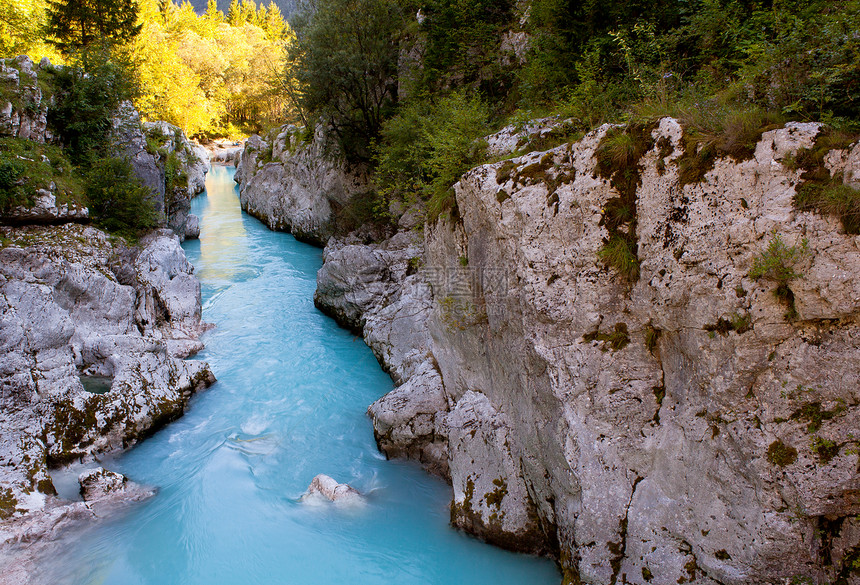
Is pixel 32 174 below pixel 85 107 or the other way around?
below

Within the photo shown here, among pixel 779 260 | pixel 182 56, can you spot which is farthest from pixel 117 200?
pixel 182 56

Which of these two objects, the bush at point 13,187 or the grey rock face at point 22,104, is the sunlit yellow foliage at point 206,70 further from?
the bush at point 13,187

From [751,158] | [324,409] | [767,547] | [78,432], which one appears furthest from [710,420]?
[78,432]

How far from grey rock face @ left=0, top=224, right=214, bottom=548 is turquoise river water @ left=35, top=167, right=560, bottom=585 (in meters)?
0.63

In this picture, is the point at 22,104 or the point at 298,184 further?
the point at 298,184

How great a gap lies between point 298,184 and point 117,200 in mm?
11364

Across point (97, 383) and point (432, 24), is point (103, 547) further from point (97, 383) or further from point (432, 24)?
point (432, 24)

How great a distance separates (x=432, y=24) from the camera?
1488 cm

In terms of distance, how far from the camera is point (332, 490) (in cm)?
788

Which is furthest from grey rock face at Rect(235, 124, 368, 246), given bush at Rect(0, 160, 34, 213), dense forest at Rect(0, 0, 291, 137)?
bush at Rect(0, 160, 34, 213)

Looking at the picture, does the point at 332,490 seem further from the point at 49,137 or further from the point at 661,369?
the point at 49,137

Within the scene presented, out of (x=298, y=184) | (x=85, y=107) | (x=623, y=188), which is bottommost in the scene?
(x=623, y=188)

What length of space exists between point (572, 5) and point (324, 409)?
9705mm

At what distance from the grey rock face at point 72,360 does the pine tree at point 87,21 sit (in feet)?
53.7
